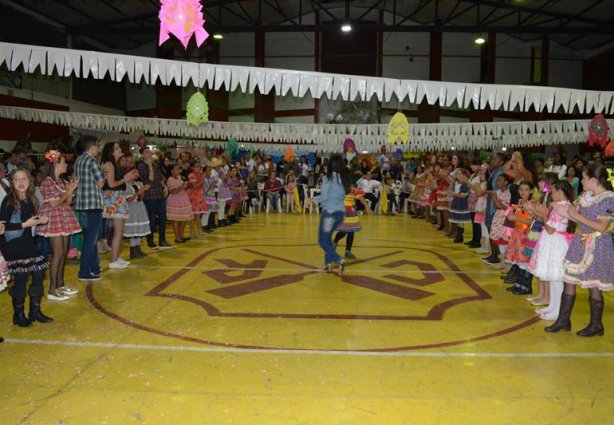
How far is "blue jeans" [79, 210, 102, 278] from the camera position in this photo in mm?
5449

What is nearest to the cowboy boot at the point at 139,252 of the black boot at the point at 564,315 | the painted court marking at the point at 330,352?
the painted court marking at the point at 330,352

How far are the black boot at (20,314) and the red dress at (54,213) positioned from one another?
79 cm

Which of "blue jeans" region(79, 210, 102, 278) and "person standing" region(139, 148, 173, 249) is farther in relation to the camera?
"person standing" region(139, 148, 173, 249)

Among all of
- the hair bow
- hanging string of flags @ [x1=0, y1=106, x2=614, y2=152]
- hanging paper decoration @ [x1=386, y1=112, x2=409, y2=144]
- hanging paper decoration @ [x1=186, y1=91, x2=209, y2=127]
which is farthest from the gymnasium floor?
hanging string of flags @ [x1=0, y1=106, x2=614, y2=152]

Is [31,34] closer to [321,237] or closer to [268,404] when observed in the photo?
[321,237]

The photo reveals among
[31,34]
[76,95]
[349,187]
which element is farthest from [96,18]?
[349,187]

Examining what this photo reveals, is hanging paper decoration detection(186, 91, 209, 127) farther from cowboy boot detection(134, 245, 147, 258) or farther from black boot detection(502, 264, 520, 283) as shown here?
black boot detection(502, 264, 520, 283)

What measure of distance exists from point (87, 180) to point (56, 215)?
0.76m

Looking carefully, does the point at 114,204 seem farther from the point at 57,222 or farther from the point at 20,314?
the point at 20,314

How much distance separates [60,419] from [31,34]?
47.7 ft

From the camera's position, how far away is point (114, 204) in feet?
20.1

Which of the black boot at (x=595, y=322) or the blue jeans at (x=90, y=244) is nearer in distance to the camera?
the black boot at (x=595, y=322)

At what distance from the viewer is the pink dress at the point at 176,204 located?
8266 mm

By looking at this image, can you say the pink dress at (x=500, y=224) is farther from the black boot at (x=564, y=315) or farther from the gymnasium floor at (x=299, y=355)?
the black boot at (x=564, y=315)
